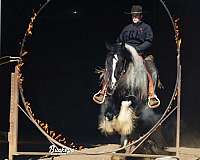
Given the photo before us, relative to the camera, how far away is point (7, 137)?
607 centimetres

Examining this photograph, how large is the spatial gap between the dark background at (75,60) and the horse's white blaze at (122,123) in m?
0.10

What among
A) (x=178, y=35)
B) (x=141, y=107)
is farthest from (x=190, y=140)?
(x=178, y=35)

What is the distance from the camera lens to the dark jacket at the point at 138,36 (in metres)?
5.91

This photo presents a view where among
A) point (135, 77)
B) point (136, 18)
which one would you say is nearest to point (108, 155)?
point (135, 77)

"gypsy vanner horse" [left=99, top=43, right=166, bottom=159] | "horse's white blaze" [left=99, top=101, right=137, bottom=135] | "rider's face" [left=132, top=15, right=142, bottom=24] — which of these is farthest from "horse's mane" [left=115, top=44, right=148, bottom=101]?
"rider's face" [left=132, top=15, right=142, bottom=24]

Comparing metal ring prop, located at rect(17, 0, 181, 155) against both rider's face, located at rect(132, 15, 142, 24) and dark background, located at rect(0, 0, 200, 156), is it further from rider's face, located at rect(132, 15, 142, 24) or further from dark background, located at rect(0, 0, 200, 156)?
rider's face, located at rect(132, 15, 142, 24)

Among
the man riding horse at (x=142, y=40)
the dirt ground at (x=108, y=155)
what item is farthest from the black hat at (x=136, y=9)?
the dirt ground at (x=108, y=155)

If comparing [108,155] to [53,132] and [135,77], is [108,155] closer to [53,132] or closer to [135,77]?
[53,132]

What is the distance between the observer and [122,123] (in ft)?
19.7

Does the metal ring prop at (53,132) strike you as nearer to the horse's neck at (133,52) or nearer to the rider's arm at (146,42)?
the rider's arm at (146,42)

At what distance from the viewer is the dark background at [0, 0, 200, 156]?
19.3 ft

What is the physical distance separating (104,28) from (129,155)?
1.33 metres

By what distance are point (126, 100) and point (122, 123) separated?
9.5 inches

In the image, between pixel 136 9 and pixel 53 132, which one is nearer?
pixel 136 9
